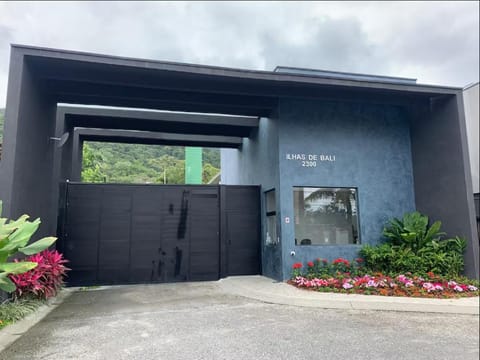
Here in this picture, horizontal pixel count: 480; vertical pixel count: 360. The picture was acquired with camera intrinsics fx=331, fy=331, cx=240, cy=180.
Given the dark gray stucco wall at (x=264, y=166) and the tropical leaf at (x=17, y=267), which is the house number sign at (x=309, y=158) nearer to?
the dark gray stucco wall at (x=264, y=166)

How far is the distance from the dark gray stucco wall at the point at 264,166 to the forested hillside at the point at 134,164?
35.1 ft

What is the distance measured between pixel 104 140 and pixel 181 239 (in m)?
4.85

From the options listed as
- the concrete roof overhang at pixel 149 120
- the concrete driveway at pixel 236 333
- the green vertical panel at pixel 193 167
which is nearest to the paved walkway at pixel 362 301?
the concrete driveway at pixel 236 333

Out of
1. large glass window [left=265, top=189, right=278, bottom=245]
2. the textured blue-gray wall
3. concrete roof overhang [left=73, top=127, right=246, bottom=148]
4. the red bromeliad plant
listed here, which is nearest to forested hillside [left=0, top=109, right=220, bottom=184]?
concrete roof overhang [left=73, top=127, right=246, bottom=148]

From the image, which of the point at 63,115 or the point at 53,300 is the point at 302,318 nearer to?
the point at 53,300

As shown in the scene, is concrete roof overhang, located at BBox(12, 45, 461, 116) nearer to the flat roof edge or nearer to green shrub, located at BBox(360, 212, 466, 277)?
the flat roof edge

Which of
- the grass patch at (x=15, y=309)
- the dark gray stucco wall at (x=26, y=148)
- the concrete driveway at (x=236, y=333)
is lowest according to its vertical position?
the concrete driveway at (x=236, y=333)

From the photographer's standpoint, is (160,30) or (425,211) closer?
(425,211)

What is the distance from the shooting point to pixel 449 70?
15852 millimetres

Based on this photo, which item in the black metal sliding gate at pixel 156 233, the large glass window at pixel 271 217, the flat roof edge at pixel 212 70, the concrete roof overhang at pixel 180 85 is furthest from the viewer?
the large glass window at pixel 271 217

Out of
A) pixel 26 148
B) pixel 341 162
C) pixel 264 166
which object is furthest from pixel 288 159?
pixel 26 148

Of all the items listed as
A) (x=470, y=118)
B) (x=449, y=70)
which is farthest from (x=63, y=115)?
(x=449, y=70)

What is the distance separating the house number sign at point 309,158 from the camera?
8312mm

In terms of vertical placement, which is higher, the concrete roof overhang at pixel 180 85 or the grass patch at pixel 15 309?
the concrete roof overhang at pixel 180 85
